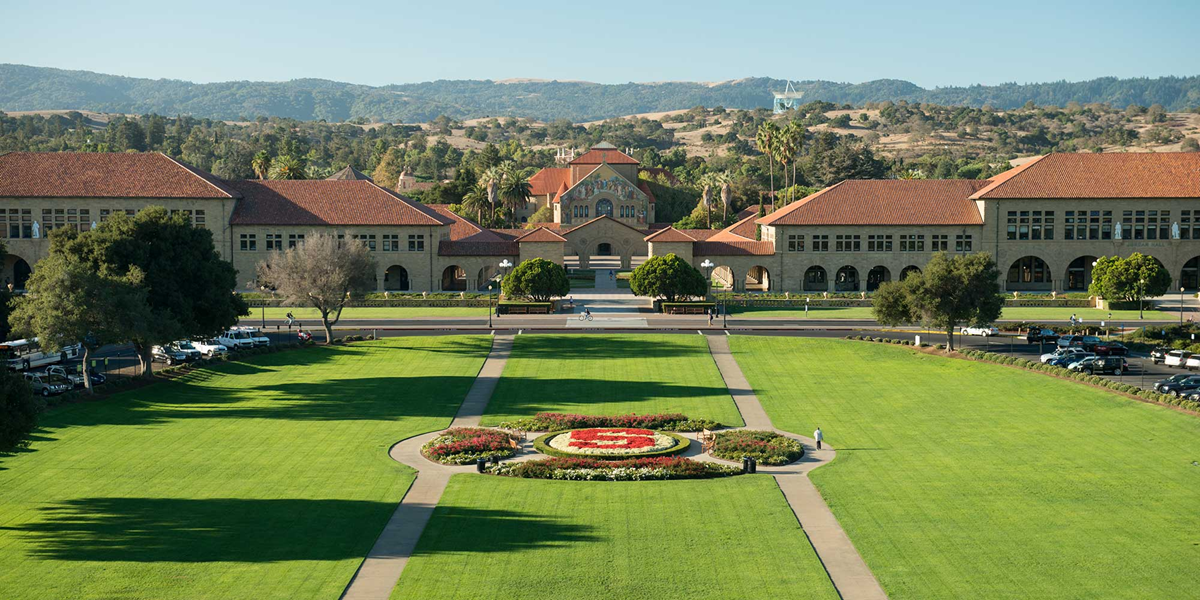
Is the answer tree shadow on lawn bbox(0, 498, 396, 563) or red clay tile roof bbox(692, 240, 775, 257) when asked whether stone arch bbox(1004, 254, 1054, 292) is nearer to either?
red clay tile roof bbox(692, 240, 775, 257)

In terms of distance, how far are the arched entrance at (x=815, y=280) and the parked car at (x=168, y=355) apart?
6116 cm

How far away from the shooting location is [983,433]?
5031 cm

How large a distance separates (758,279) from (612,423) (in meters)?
67.2

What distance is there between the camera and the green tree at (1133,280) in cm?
9025

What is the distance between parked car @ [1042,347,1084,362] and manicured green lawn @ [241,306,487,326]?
42.0 meters

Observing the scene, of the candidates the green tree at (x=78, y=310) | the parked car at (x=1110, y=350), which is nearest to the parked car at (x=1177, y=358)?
the parked car at (x=1110, y=350)

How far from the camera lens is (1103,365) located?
64250 mm

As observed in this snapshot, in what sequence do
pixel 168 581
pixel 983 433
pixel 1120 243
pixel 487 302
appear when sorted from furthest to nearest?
pixel 1120 243, pixel 487 302, pixel 983 433, pixel 168 581

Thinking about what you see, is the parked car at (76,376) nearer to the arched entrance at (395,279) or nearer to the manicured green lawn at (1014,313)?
the manicured green lawn at (1014,313)

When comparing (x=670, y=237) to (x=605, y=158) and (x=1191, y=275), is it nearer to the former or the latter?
(x=1191, y=275)

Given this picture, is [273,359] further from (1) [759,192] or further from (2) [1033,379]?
(1) [759,192]

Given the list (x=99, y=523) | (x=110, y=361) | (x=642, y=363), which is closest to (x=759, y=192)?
(x=642, y=363)

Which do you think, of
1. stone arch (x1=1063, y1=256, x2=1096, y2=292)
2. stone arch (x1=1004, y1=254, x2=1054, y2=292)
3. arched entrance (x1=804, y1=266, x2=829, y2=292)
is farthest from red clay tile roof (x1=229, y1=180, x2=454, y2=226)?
stone arch (x1=1063, y1=256, x2=1096, y2=292)

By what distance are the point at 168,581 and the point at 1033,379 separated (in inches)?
1857
